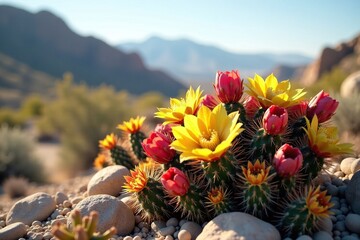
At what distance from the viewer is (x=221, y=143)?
2.59 m

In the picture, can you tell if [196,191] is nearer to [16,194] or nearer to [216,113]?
[216,113]

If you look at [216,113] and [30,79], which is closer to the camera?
[216,113]

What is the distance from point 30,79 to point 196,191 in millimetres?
63074

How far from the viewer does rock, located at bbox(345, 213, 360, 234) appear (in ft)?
9.11

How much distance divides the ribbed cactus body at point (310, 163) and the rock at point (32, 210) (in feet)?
7.68

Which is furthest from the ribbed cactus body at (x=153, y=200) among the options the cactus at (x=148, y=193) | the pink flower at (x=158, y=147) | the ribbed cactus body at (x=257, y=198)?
the ribbed cactus body at (x=257, y=198)

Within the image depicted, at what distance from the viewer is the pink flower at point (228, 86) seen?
3.05 metres

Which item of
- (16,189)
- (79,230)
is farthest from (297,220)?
(16,189)

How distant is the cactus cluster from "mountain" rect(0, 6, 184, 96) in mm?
68502

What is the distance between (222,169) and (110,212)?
1016 millimetres

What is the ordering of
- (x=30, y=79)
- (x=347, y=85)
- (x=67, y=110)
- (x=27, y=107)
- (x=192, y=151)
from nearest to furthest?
(x=192, y=151)
(x=347, y=85)
(x=67, y=110)
(x=27, y=107)
(x=30, y=79)

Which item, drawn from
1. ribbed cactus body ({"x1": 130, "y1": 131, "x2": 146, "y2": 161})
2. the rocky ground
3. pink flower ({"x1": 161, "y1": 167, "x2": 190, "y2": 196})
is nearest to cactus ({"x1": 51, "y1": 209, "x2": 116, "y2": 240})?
pink flower ({"x1": 161, "y1": 167, "x2": 190, "y2": 196})

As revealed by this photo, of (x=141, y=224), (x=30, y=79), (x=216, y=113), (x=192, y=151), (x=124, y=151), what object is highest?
(x=216, y=113)

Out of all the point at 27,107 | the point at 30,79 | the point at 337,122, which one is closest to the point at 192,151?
the point at 337,122
